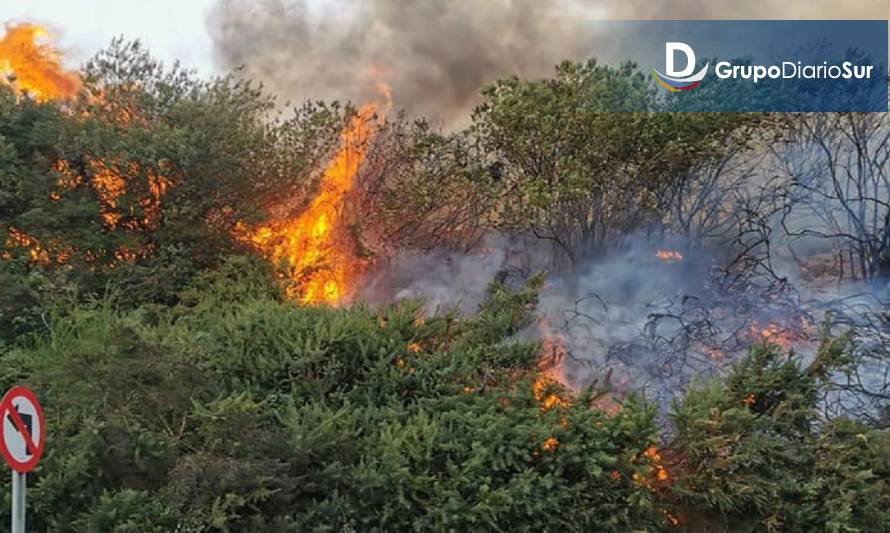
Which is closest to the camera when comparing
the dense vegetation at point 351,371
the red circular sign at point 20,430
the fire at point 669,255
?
the red circular sign at point 20,430

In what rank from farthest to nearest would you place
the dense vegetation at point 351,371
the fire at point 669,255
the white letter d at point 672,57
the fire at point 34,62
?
the fire at point 34,62, the white letter d at point 672,57, the fire at point 669,255, the dense vegetation at point 351,371

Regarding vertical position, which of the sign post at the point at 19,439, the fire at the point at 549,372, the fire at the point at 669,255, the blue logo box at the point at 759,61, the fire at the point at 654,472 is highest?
the blue logo box at the point at 759,61

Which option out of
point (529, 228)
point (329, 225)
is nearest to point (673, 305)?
point (529, 228)

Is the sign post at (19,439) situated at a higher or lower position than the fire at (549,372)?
lower

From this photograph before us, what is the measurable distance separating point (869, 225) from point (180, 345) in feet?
31.0

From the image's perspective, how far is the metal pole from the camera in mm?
4117

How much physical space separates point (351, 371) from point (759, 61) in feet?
28.2

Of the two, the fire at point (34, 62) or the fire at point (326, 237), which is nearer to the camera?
the fire at point (326, 237)

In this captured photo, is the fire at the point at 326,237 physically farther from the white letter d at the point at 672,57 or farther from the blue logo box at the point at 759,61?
the white letter d at the point at 672,57

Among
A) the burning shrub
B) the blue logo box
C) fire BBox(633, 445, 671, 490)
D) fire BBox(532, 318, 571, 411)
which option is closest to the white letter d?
the blue logo box

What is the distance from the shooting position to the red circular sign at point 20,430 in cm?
410

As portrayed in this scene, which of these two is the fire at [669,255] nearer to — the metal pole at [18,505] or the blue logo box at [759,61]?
the blue logo box at [759,61]

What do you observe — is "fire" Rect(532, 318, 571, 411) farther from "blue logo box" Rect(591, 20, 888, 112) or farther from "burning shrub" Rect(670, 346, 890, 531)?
"blue logo box" Rect(591, 20, 888, 112)

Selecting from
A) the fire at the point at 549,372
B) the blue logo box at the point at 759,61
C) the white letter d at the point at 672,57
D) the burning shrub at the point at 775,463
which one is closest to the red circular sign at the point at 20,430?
the fire at the point at 549,372
